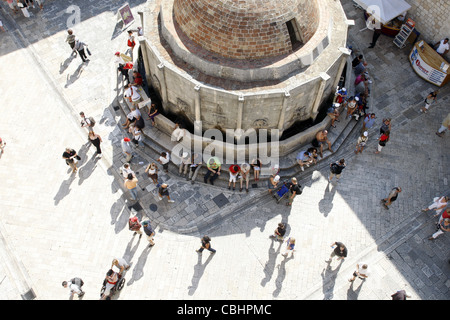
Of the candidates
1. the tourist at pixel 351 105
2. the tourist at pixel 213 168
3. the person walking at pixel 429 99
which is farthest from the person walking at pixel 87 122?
the person walking at pixel 429 99

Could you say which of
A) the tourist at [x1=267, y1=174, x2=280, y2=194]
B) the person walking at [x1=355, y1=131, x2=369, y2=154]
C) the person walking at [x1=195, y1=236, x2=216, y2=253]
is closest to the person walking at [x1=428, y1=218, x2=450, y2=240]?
the person walking at [x1=355, y1=131, x2=369, y2=154]

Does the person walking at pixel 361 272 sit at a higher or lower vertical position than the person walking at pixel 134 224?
lower

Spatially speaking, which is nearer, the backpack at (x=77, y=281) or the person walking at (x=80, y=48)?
the backpack at (x=77, y=281)

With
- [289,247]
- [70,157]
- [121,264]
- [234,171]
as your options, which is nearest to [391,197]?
[289,247]

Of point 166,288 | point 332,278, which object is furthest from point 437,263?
point 166,288

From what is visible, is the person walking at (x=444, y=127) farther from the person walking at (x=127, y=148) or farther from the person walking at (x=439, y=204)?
the person walking at (x=127, y=148)

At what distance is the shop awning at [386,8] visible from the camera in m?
21.0

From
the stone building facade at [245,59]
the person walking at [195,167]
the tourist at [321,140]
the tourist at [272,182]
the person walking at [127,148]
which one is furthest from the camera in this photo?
the tourist at [321,140]

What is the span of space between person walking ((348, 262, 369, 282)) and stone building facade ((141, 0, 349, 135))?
20.9ft

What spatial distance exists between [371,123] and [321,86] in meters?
3.89

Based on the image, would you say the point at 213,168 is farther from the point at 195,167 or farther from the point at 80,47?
the point at 80,47

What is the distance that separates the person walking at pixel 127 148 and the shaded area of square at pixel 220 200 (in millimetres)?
4244

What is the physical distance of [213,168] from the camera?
16984mm

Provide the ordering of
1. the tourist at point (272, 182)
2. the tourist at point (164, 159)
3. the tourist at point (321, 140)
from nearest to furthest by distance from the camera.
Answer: the tourist at point (272, 182), the tourist at point (164, 159), the tourist at point (321, 140)
